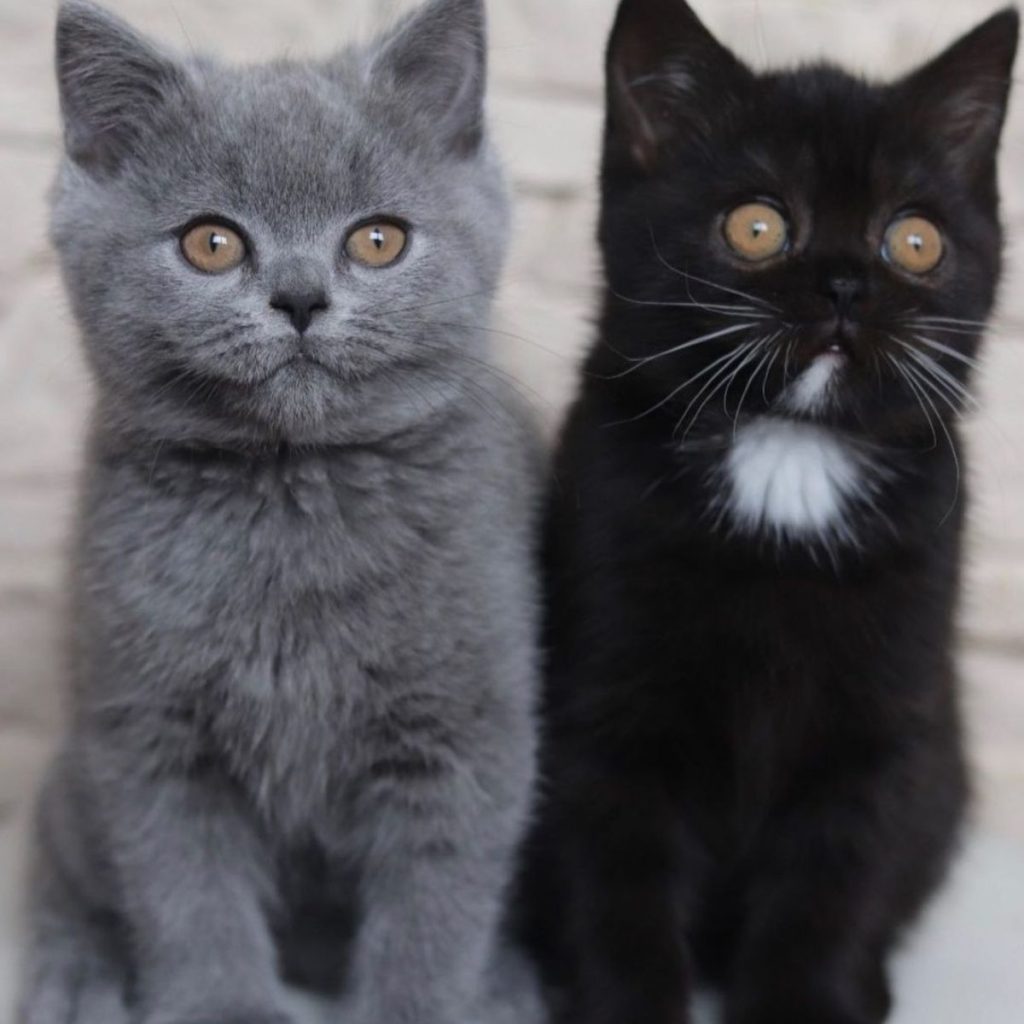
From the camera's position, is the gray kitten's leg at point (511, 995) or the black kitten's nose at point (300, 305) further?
the gray kitten's leg at point (511, 995)

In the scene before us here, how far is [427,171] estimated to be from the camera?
113 cm

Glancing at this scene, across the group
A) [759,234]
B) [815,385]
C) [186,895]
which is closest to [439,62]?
[759,234]

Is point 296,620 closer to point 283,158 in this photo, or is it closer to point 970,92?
point 283,158

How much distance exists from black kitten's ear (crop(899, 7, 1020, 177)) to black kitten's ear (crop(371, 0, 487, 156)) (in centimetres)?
34

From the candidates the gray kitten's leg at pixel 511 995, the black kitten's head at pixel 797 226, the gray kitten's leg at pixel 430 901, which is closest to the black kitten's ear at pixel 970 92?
the black kitten's head at pixel 797 226

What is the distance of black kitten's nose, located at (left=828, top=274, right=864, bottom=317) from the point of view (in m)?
1.08

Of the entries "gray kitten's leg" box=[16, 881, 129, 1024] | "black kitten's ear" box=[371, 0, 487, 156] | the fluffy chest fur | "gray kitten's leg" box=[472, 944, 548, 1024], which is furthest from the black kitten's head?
"gray kitten's leg" box=[16, 881, 129, 1024]

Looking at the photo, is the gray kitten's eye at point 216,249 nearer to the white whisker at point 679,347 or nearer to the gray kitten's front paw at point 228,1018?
the white whisker at point 679,347

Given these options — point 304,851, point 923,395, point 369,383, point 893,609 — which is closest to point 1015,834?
point 893,609

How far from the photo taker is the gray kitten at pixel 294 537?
3.50ft

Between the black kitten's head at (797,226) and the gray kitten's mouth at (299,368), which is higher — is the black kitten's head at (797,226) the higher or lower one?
the higher one

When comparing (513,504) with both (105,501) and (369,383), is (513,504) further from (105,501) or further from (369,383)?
(105,501)

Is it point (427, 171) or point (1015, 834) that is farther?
point (1015, 834)

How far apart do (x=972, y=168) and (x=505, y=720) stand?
571mm
